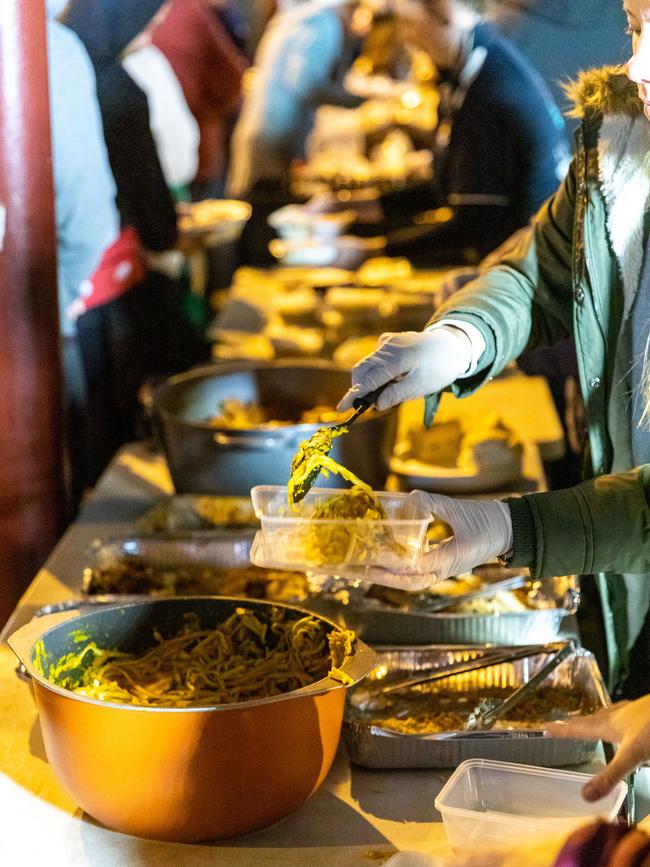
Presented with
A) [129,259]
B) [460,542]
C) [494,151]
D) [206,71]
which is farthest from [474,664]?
[206,71]

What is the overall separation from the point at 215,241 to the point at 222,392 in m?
3.67

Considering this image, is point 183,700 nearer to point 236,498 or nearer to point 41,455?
point 236,498

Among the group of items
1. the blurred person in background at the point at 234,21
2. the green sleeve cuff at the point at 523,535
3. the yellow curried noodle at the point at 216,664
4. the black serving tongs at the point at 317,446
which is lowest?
the yellow curried noodle at the point at 216,664

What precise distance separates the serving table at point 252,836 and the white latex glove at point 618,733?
0.22 metres

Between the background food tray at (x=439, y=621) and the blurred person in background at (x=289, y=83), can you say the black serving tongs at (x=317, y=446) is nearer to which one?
the background food tray at (x=439, y=621)

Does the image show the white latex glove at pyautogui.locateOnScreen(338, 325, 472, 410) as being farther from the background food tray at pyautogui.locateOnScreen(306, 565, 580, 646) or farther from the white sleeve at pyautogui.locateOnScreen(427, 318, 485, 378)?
the background food tray at pyautogui.locateOnScreen(306, 565, 580, 646)

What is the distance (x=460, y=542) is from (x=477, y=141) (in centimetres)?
243

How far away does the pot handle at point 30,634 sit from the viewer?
132 cm

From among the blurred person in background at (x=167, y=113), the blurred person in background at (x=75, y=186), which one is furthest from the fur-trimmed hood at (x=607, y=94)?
the blurred person in background at (x=167, y=113)

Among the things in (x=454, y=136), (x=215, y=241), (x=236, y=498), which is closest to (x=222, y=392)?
(x=236, y=498)

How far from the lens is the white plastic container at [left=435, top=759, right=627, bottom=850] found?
3.93 feet

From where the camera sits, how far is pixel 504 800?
4.23 ft

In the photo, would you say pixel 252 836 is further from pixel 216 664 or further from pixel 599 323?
pixel 599 323

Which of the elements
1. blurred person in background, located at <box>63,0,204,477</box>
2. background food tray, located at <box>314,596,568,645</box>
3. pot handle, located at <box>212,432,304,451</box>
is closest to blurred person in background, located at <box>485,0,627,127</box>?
pot handle, located at <box>212,432,304,451</box>
